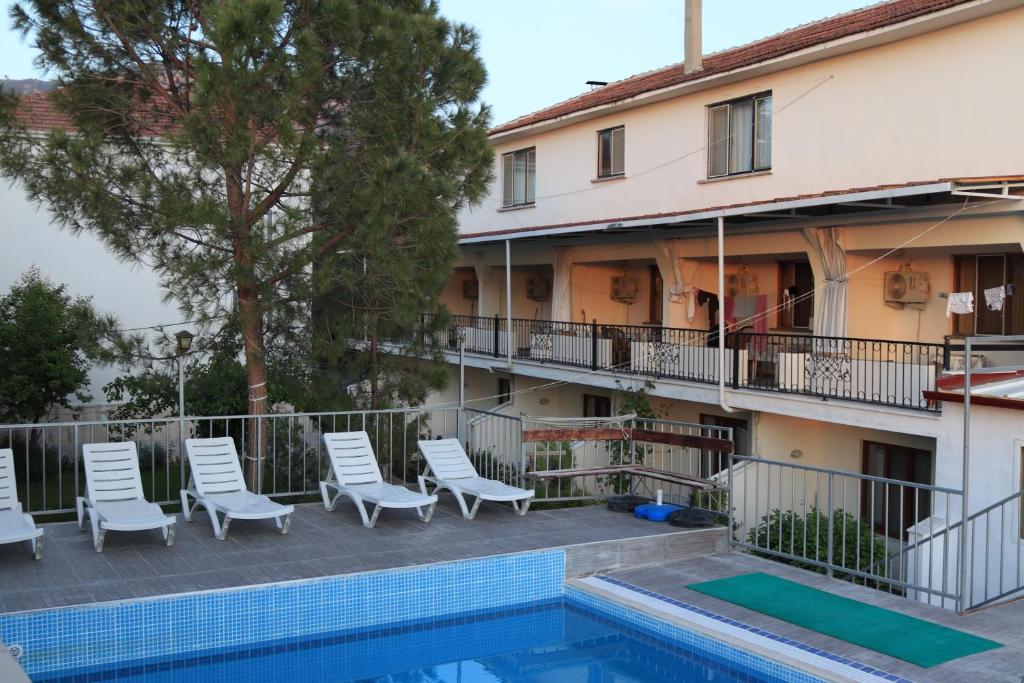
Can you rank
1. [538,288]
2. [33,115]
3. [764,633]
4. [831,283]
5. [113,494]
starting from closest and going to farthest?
[764,633]
[113,494]
[33,115]
[831,283]
[538,288]

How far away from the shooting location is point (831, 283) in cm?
1644

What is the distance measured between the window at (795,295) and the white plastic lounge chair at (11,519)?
45.6 feet

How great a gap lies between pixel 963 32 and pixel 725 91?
4972mm

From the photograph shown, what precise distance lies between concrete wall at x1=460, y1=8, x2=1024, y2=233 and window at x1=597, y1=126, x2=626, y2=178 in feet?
0.59

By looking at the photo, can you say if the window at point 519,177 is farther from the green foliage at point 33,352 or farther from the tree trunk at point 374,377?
the green foliage at point 33,352

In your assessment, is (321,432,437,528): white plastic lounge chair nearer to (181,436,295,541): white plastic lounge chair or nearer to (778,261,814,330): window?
(181,436,295,541): white plastic lounge chair

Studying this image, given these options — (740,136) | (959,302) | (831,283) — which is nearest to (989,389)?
(959,302)

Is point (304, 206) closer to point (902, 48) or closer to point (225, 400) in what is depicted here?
point (225, 400)

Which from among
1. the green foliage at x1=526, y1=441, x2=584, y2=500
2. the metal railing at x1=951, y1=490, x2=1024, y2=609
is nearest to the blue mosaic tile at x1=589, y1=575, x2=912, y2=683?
the green foliage at x1=526, y1=441, x2=584, y2=500

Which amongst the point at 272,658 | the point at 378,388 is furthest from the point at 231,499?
the point at 378,388

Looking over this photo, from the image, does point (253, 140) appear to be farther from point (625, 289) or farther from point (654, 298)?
point (654, 298)

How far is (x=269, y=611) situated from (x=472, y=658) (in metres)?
1.88

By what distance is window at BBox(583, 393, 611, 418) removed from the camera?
23094mm

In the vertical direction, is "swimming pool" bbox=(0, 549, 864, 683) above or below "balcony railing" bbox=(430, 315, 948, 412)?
below
